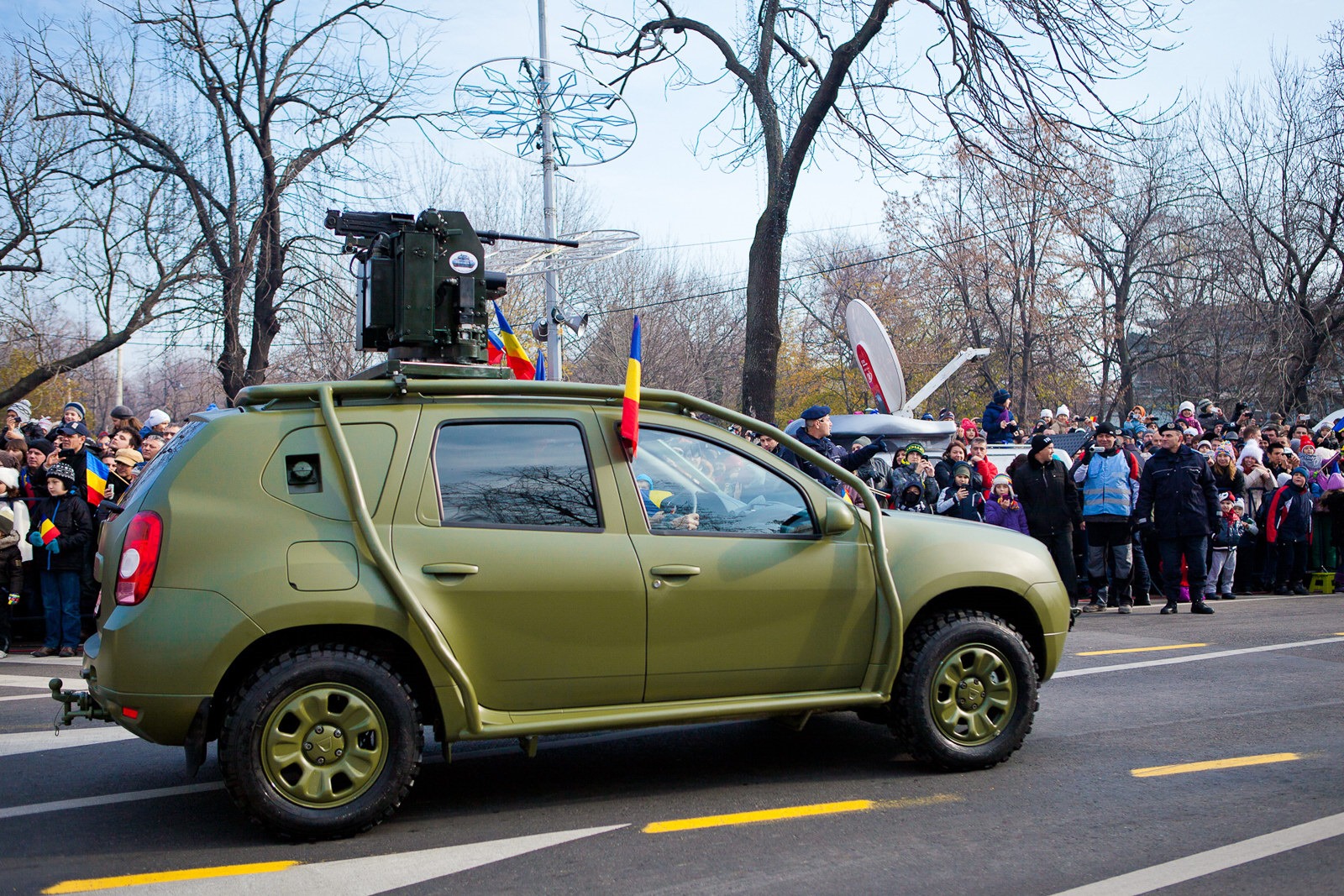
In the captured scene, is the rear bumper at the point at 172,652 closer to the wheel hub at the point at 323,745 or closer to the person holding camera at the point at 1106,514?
the wheel hub at the point at 323,745

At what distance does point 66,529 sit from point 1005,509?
888 centimetres

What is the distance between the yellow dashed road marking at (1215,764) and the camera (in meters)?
5.43

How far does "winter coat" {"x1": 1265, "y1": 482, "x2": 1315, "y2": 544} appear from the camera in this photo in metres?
13.8

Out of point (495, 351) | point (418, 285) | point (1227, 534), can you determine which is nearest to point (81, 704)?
point (418, 285)

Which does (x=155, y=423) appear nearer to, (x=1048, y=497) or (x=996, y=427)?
(x=1048, y=497)

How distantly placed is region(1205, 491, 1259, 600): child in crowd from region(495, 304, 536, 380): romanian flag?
9035 mm

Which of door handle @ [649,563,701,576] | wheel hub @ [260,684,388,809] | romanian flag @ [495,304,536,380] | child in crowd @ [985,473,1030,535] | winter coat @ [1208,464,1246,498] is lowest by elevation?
wheel hub @ [260,684,388,809]

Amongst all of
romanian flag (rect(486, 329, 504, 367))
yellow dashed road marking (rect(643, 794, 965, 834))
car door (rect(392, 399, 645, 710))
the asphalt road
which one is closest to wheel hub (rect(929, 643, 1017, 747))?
the asphalt road

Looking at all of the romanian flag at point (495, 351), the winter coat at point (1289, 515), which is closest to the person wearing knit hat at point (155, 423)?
Answer: the romanian flag at point (495, 351)

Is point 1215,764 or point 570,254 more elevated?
point 570,254

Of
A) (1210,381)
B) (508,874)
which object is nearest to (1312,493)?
(508,874)

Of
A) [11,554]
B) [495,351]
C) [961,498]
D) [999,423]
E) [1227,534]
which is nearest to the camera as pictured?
[495,351]

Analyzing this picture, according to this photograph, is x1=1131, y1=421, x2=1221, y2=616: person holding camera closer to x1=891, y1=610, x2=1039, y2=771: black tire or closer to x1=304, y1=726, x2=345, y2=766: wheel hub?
x1=891, y1=610, x2=1039, y2=771: black tire

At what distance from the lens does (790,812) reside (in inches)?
193
